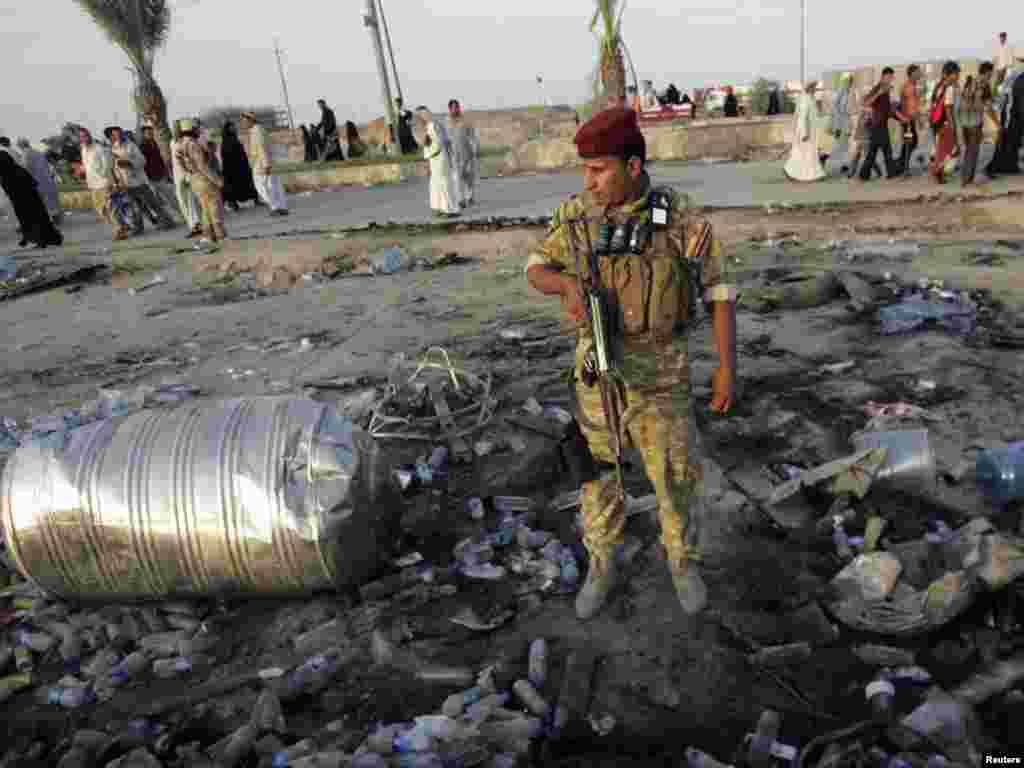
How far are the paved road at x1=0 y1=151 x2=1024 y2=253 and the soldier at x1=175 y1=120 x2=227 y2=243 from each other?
846mm

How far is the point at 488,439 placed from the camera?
4395 millimetres

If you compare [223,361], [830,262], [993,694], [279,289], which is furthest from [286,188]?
[993,694]

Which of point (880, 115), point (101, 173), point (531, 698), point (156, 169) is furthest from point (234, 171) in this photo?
point (531, 698)

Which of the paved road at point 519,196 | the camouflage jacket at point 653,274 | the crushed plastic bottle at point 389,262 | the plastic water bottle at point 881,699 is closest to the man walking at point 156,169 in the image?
the paved road at point 519,196

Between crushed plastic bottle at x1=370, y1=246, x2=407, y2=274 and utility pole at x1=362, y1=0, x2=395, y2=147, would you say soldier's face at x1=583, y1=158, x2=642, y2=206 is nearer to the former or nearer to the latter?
crushed plastic bottle at x1=370, y1=246, x2=407, y2=274

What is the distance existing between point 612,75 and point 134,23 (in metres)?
15.4

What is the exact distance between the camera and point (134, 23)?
794 inches

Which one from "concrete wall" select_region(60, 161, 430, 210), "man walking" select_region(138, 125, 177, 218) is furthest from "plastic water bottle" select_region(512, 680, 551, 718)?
"concrete wall" select_region(60, 161, 430, 210)

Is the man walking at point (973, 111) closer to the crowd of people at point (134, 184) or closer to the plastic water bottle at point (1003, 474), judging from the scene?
the plastic water bottle at point (1003, 474)

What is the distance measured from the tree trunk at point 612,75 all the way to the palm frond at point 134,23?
1487cm

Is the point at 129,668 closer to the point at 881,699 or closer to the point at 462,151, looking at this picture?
the point at 881,699

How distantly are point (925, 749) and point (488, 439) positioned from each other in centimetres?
281

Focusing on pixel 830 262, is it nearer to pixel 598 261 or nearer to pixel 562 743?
pixel 598 261

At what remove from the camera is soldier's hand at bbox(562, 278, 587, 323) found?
2545mm
